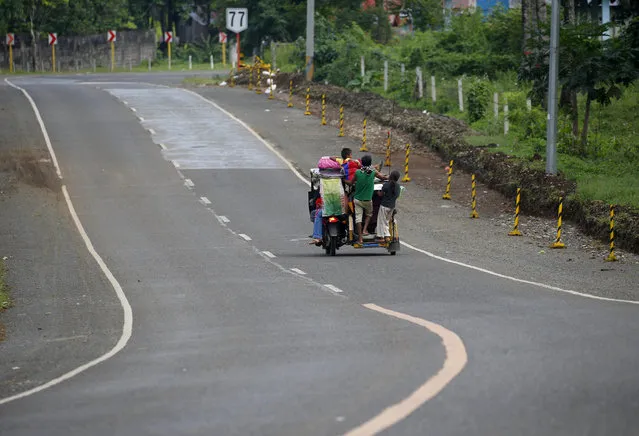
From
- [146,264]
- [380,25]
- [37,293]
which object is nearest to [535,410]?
[37,293]

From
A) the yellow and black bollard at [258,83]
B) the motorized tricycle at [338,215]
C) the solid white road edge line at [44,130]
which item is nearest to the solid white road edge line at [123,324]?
the solid white road edge line at [44,130]

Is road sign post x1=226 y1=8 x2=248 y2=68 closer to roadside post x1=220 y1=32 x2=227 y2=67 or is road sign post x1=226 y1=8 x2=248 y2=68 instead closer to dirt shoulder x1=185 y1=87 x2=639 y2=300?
dirt shoulder x1=185 y1=87 x2=639 y2=300

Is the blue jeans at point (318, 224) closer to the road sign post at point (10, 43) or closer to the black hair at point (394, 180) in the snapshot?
the black hair at point (394, 180)

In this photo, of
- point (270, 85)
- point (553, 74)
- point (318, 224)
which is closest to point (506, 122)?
point (553, 74)

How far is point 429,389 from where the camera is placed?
10.7 metres

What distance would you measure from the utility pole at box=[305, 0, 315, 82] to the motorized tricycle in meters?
32.5

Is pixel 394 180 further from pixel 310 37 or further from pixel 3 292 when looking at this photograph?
pixel 310 37

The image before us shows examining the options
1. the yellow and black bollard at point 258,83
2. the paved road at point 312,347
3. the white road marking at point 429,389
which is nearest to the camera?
the white road marking at point 429,389

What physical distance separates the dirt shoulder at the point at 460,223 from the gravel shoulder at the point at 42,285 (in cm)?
616

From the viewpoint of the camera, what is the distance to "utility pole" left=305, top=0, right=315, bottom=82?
56812 millimetres

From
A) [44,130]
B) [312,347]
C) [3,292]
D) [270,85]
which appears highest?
[270,85]

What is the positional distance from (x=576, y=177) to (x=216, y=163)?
13.8 meters

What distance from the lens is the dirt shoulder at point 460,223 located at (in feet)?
76.0

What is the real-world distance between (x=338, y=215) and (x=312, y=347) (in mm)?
11107
